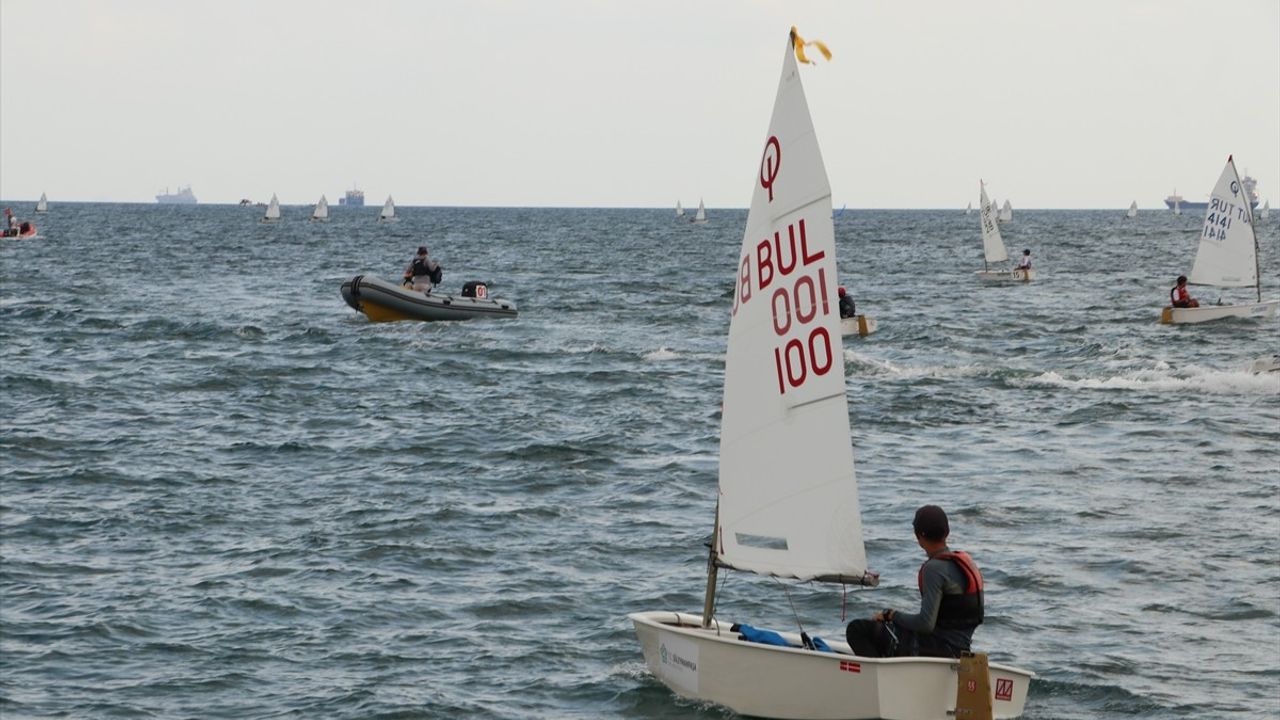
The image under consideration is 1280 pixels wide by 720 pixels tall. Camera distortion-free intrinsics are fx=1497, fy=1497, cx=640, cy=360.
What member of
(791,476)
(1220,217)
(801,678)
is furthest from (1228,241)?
(801,678)

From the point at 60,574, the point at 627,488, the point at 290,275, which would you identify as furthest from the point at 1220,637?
the point at 290,275

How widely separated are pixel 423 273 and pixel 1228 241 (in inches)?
991

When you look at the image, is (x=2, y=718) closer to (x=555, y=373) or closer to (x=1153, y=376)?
(x=555, y=373)

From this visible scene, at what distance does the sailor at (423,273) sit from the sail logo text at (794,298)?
31528 mm

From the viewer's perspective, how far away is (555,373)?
115 feet

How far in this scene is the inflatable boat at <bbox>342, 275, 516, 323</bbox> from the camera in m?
42.9

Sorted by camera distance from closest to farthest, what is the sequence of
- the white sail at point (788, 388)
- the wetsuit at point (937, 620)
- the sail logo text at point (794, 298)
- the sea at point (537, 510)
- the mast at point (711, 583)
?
1. the wetsuit at point (937, 620)
2. the white sail at point (788, 388)
3. the sail logo text at point (794, 298)
4. the mast at point (711, 583)
5. the sea at point (537, 510)

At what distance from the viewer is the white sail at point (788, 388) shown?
36.7 feet

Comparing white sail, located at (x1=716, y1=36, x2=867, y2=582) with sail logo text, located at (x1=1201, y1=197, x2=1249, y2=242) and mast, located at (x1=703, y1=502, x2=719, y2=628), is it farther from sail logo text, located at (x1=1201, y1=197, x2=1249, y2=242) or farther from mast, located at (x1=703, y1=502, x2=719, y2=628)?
sail logo text, located at (x1=1201, y1=197, x2=1249, y2=242)

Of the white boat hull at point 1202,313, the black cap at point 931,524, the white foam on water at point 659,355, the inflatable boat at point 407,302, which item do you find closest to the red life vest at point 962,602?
the black cap at point 931,524

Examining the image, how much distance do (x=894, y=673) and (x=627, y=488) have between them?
11.0 meters

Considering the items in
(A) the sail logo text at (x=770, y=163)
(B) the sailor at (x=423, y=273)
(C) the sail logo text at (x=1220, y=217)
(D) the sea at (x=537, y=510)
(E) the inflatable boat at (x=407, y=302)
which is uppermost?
(C) the sail logo text at (x=1220, y=217)

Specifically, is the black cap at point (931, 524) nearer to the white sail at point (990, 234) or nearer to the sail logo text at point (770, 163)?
the sail logo text at point (770, 163)

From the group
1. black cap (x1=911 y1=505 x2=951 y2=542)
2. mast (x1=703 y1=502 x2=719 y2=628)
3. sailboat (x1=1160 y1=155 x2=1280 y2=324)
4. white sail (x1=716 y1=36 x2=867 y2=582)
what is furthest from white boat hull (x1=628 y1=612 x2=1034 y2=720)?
sailboat (x1=1160 y1=155 x2=1280 y2=324)
